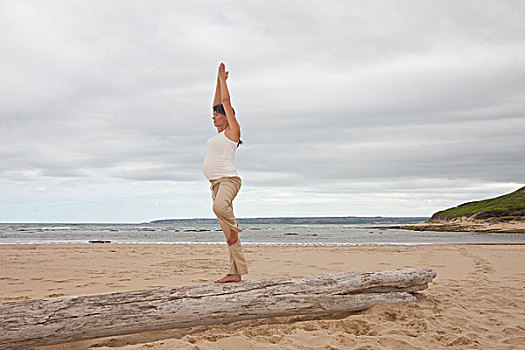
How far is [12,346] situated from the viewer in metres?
3.78

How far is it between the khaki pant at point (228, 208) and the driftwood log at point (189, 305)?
0.46m

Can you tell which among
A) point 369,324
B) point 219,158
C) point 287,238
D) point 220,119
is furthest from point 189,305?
point 287,238

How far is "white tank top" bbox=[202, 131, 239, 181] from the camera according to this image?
212 inches

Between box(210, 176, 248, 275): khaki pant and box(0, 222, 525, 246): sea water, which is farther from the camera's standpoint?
box(0, 222, 525, 246): sea water

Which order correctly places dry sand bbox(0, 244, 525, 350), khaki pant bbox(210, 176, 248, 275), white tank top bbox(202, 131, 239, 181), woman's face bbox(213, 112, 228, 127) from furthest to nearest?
woman's face bbox(213, 112, 228, 127) < white tank top bbox(202, 131, 239, 181) < khaki pant bbox(210, 176, 248, 275) < dry sand bbox(0, 244, 525, 350)

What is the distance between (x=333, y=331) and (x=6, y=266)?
9.89 meters

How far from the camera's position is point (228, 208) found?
523 cm

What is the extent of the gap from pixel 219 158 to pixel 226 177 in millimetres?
279

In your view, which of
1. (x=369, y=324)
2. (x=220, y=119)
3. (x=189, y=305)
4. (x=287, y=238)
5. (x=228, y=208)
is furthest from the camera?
(x=287, y=238)

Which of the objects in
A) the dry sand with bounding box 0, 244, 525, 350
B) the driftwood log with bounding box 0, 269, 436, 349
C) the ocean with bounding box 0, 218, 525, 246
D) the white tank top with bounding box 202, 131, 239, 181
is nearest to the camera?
the driftwood log with bounding box 0, 269, 436, 349

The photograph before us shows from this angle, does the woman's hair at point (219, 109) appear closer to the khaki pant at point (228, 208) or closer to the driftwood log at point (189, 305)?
the khaki pant at point (228, 208)

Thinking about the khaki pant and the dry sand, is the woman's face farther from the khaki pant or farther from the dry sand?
the dry sand

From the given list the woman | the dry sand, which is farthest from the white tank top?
the dry sand

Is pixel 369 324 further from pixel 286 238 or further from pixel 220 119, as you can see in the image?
pixel 286 238
